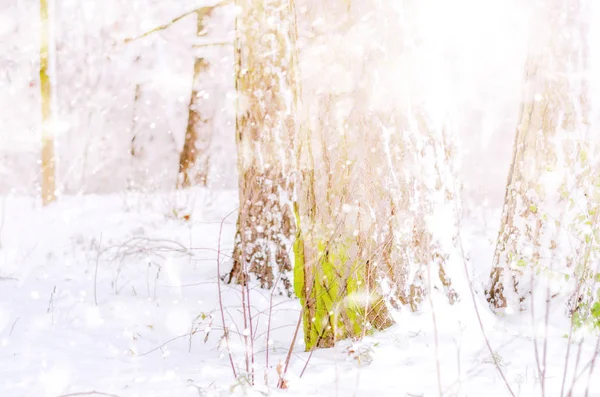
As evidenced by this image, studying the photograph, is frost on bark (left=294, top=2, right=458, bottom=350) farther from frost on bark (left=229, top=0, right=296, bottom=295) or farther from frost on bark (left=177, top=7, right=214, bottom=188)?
frost on bark (left=177, top=7, right=214, bottom=188)

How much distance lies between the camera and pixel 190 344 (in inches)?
138

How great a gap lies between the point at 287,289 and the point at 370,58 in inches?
82.5

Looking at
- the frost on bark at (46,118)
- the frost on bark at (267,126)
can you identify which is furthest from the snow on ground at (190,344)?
the frost on bark at (46,118)

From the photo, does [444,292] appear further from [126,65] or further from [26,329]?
[126,65]

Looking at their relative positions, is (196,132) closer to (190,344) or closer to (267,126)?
(267,126)

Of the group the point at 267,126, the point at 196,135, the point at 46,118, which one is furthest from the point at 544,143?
the point at 46,118

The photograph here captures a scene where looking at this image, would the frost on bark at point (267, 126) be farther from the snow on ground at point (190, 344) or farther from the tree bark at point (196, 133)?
the tree bark at point (196, 133)

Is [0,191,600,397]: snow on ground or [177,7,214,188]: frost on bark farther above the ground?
[177,7,214,188]: frost on bark

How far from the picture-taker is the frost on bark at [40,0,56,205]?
10258 millimetres

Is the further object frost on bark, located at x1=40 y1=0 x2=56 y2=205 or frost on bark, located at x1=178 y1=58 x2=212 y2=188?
frost on bark, located at x1=178 y1=58 x2=212 y2=188

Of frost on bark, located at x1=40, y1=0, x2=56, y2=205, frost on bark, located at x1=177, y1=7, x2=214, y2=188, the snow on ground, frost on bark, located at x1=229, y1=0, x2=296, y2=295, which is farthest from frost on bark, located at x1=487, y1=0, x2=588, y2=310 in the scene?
frost on bark, located at x1=40, y1=0, x2=56, y2=205

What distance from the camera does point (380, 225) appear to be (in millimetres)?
3432

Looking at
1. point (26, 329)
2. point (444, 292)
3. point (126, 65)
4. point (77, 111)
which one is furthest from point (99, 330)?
point (77, 111)

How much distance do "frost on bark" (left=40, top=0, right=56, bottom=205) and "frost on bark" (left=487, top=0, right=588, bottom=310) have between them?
27.4ft
